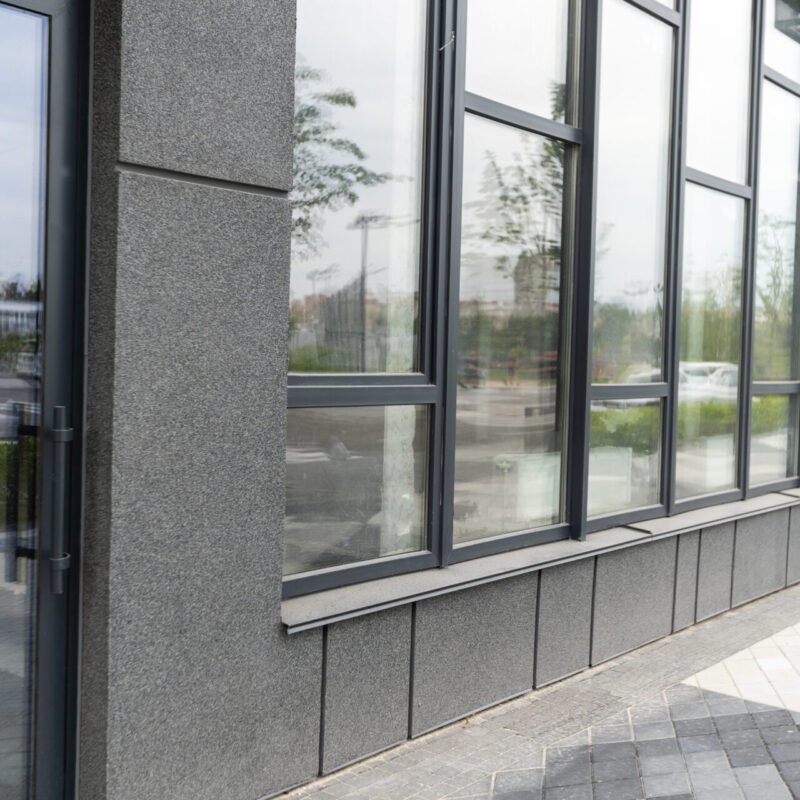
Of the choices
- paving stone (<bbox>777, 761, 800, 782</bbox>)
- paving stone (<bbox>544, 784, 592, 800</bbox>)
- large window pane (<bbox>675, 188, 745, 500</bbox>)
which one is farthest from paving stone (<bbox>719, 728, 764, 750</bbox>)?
large window pane (<bbox>675, 188, 745, 500</bbox>)

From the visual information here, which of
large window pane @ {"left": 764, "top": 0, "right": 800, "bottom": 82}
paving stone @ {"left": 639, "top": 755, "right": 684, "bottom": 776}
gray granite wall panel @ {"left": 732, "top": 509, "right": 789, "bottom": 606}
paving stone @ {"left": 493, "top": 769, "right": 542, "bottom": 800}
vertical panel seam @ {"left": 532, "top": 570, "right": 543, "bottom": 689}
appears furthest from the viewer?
large window pane @ {"left": 764, "top": 0, "right": 800, "bottom": 82}

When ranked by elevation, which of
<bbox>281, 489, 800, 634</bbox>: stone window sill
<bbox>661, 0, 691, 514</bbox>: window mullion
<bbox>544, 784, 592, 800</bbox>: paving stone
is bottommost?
<bbox>544, 784, 592, 800</bbox>: paving stone

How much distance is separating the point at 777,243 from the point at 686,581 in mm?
3197

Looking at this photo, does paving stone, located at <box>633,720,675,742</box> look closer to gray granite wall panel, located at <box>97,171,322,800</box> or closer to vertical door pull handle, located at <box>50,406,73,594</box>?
gray granite wall panel, located at <box>97,171,322,800</box>

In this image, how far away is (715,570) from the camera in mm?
6523

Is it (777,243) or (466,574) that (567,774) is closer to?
(466,574)

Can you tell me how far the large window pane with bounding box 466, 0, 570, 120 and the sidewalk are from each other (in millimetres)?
3176

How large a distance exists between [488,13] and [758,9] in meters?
3.37

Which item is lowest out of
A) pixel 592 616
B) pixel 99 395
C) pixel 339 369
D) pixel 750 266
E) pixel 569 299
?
pixel 592 616

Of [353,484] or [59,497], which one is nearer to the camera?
[59,497]

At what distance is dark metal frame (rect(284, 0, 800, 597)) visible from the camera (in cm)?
436

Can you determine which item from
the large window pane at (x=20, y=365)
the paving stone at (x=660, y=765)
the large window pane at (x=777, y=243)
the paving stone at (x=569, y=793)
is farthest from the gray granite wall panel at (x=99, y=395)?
the large window pane at (x=777, y=243)

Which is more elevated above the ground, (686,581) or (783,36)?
(783,36)

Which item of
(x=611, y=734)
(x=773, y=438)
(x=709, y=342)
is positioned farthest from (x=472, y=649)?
(x=773, y=438)
